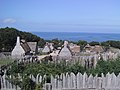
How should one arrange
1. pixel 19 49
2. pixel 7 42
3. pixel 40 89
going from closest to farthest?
1. pixel 40 89
2. pixel 19 49
3. pixel 7 42

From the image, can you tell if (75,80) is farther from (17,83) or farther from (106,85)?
(17,83)

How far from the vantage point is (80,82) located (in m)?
15.6

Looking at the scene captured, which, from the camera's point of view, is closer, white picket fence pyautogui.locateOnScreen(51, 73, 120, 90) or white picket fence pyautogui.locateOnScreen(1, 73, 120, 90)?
white picket fence pyautogui.locateOnScreen(1, 73, 120, 90)

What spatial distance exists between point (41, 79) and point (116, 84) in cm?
368

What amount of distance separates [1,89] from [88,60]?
39.6ft

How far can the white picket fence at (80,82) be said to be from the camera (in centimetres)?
1524

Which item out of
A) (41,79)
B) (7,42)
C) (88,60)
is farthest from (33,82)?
(7,42)

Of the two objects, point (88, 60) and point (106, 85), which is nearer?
point (106, 85)

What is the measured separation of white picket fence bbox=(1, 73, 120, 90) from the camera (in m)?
15.2

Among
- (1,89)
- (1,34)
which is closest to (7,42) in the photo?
(1,34)

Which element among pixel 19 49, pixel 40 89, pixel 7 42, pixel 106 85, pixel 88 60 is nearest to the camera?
pixel 40 89

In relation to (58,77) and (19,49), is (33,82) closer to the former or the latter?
(58,77)

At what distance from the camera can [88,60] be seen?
85.9 feet

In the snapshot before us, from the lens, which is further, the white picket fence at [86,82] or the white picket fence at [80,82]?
the white picket fence at [86,82]
